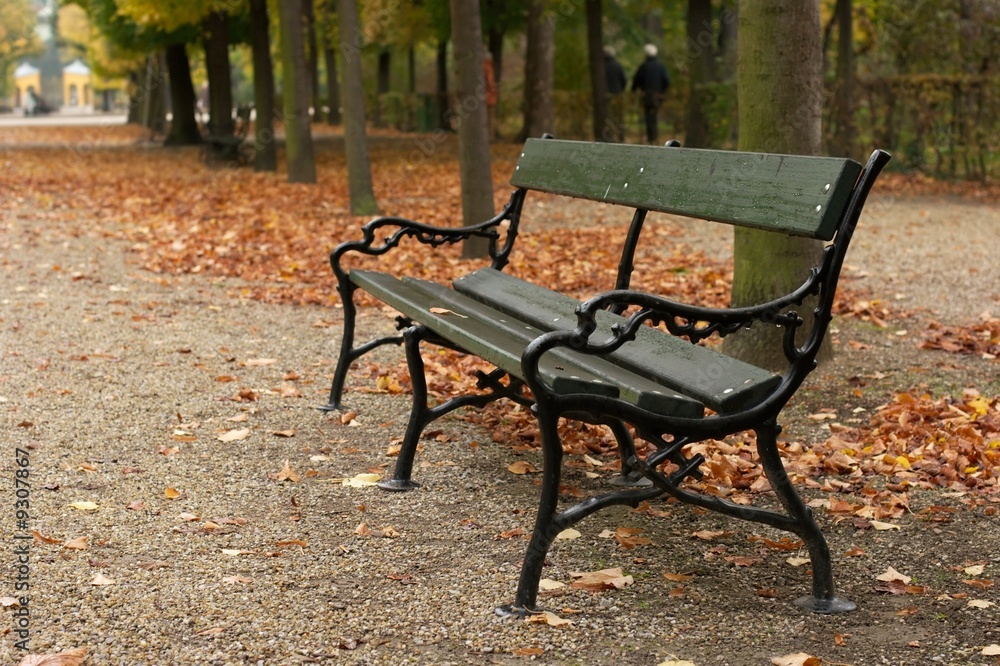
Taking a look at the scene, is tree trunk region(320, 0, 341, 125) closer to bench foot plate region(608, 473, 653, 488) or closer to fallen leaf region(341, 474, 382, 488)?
fallen leaf region(341, 474, 382, 488)

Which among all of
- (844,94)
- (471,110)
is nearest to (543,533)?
(471,110)

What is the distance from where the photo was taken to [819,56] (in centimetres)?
546

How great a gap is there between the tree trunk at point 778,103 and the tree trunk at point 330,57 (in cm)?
2489

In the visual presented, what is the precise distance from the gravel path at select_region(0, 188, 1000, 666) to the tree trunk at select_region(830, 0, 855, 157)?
12408 millimetres

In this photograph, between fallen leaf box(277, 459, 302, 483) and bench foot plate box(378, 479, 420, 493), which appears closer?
bench foot plate box(378, 479, 420, 493)

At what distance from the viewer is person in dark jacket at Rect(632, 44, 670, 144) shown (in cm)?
2114

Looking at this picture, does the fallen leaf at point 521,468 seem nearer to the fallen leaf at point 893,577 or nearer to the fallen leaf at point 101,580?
the fallen leaf at point 893,577

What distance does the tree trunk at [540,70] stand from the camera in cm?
1933

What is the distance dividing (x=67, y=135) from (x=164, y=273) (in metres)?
29.0

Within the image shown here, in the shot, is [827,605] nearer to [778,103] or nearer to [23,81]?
[778,103]

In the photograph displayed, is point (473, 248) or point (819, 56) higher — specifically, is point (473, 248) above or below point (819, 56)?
below

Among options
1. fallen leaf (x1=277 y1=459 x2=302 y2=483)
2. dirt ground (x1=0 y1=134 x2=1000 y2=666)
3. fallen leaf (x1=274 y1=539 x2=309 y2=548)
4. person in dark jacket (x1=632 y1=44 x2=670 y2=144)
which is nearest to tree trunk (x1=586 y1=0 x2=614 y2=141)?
person in dark jacket (x1=632 y1=44 x2=670 y2=144)

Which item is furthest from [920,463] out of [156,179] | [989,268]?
[156,179]

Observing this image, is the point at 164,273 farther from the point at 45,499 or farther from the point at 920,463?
the point at 920,463
